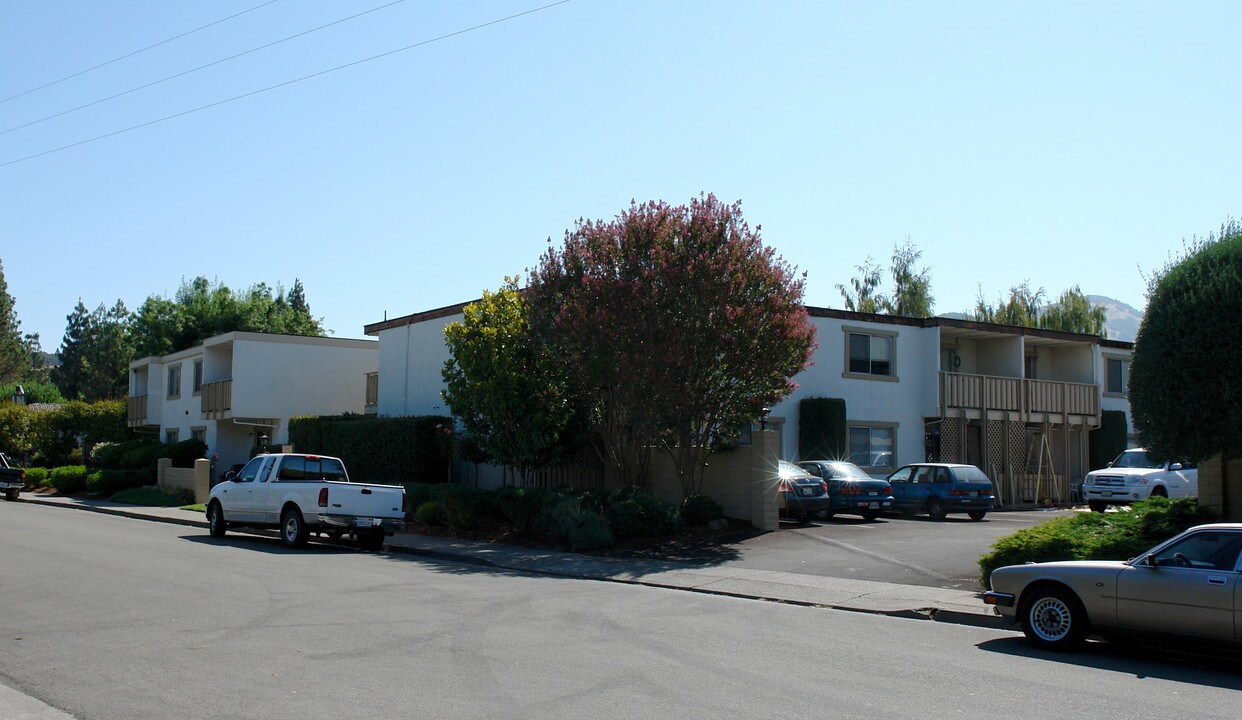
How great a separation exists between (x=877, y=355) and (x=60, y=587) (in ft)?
79.9

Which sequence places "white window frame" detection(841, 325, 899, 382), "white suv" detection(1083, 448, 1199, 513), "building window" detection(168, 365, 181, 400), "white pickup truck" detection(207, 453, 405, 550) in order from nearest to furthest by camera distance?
"white pickup truck" detection(207, 453, 405, 550), "white suv" detection(1083, 448, 1199, 513), "white window frame" detection(841, 325, 899, 382), "building window" detection(168, 365, 181, 400)

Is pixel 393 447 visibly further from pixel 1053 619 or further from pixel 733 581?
pixel 1053 619

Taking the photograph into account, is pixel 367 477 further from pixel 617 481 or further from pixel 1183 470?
pixel 1183 470

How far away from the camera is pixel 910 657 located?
10.1m

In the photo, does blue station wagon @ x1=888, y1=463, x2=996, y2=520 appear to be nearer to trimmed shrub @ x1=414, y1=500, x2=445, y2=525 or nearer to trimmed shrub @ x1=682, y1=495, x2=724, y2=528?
trimmed shrub @ x1=682, y1=495, x2=724, y2=528

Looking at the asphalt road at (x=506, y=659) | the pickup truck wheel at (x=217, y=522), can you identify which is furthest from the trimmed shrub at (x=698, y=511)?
the pickup truck wheel at (x=217, y=522)

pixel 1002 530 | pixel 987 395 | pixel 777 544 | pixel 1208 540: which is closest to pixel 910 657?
pixel 1208 540

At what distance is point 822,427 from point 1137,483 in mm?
8155

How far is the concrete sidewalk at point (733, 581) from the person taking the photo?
44.5 ft

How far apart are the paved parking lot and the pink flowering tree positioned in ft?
10.0

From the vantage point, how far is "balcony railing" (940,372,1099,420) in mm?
33281

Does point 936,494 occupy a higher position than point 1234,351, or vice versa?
point 1234,351

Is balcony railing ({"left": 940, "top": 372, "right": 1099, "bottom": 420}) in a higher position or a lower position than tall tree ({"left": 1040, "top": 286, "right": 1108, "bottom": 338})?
lower

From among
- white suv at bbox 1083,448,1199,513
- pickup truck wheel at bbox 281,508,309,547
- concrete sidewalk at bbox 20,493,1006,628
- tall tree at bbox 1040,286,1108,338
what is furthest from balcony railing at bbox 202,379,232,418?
tall tree at bbox 1040,286,1108,338
